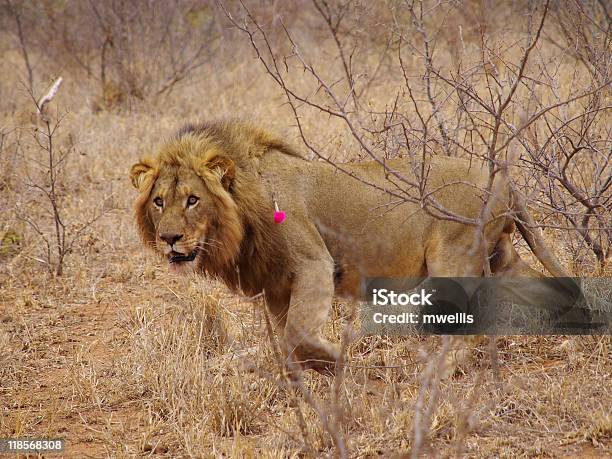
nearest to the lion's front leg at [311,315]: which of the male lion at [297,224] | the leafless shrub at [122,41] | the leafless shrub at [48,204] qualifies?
the male lion at [297,224]

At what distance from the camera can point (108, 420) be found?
12.6 ft

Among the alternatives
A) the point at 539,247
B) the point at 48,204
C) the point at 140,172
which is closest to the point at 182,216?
the point at 140,172

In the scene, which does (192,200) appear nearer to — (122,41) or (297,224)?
(297,224)

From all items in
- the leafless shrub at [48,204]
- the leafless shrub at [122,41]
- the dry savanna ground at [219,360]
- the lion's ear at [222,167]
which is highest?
the leafless shrub at [122,41]

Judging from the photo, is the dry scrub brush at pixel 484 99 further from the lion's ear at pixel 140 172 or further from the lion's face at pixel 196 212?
the lion's ear at pixel 140 172

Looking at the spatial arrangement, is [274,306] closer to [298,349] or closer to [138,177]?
[298,349]

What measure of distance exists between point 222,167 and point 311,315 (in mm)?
790

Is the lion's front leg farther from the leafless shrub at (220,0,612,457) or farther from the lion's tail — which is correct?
the lion's tail

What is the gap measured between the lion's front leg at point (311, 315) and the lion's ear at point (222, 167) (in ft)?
1.76

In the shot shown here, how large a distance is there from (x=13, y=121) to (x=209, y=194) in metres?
5.95

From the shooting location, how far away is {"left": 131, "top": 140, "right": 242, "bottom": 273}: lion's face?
407cm

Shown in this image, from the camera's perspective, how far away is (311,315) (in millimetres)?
4047

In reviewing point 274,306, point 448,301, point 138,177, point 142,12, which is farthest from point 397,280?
point 142,12

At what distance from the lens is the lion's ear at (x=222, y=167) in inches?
163
